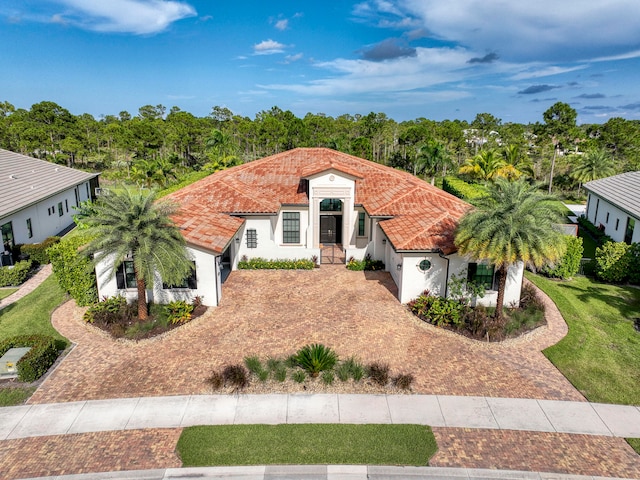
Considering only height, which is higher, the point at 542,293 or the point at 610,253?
the point at 610,253

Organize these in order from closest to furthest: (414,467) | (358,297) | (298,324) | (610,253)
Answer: (414,467) → (298,324) → (358,297) → (610,253)

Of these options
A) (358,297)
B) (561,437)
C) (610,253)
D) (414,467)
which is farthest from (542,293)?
(414,467)

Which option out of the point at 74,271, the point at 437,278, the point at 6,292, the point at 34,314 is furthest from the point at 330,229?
the point at 6,292

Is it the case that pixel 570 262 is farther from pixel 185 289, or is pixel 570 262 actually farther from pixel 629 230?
pixel 185 289

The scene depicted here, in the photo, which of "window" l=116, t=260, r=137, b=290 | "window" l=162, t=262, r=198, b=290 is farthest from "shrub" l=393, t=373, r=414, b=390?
"window" l=116, t=260, r=137, b=290

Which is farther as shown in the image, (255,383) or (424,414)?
(255,383)

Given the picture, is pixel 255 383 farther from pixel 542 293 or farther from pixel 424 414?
pixel 542 293

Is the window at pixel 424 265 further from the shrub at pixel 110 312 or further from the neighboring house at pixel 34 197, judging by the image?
the neighboring house at pixel 34 197
